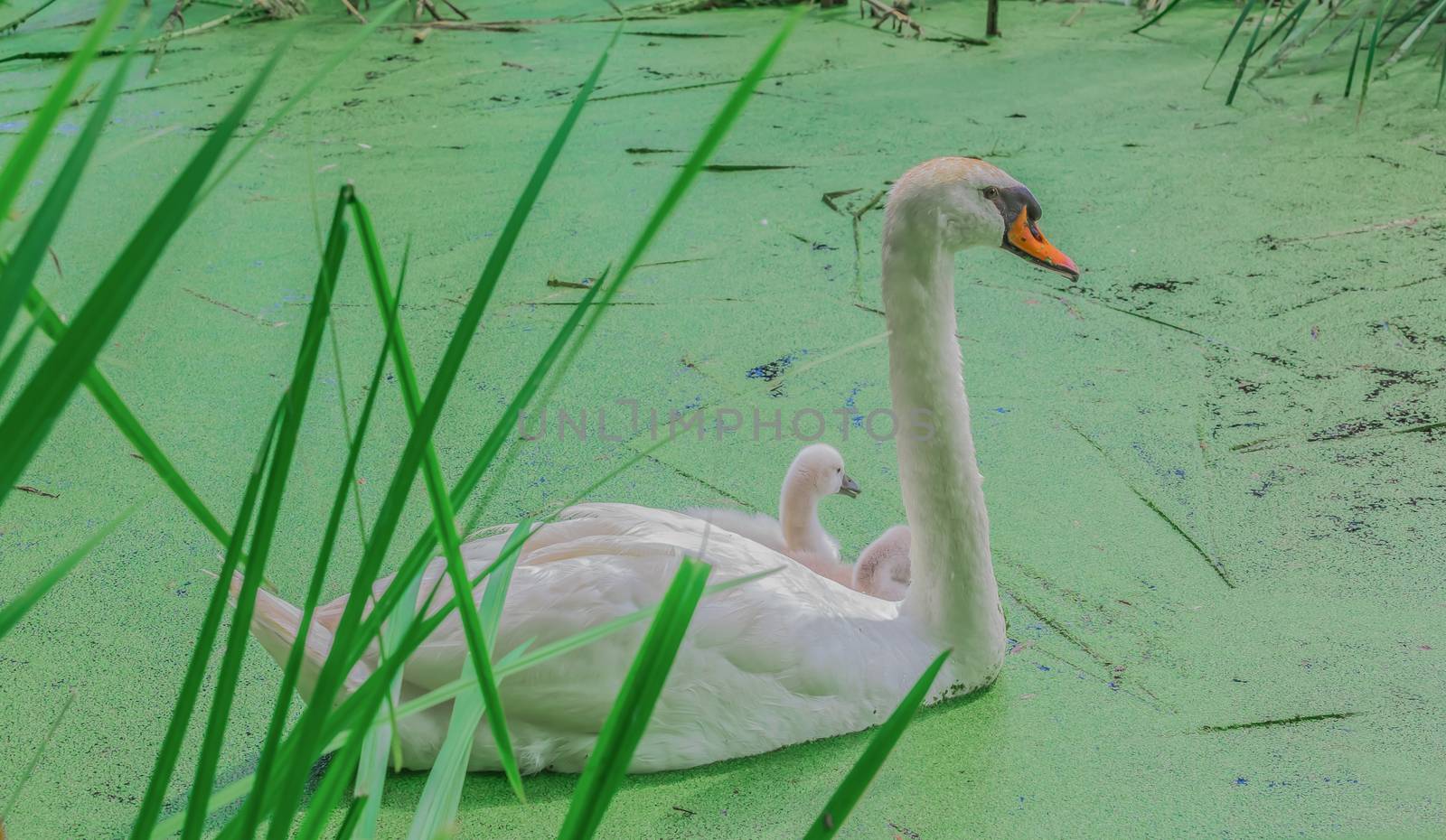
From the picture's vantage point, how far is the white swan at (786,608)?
1676 mm

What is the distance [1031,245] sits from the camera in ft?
6.23

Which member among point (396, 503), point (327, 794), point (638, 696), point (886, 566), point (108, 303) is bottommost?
point (886, 566)

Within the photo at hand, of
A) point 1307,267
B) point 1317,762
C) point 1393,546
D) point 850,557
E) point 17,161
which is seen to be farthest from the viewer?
point 1307,267

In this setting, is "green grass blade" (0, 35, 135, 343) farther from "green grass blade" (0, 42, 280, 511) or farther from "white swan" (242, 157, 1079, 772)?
"white swan" (242, 157, 1079, 772)

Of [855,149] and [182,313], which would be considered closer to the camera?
[182,313]

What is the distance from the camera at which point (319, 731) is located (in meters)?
0.70

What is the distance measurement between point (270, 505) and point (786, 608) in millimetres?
1167

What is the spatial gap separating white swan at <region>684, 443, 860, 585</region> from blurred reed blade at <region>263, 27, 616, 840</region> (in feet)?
4.88

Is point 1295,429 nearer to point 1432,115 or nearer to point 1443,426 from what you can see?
point 1443,426

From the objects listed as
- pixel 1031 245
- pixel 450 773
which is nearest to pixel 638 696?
pixel 450 773

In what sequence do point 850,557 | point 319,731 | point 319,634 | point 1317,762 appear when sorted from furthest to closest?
point 850,557
point 1317,762
point 319,634
point 319,731

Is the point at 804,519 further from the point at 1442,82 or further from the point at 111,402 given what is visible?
the point at 1442,82

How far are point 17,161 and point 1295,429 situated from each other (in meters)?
2.45

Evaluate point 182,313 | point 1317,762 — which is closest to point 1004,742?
point 1317,762
